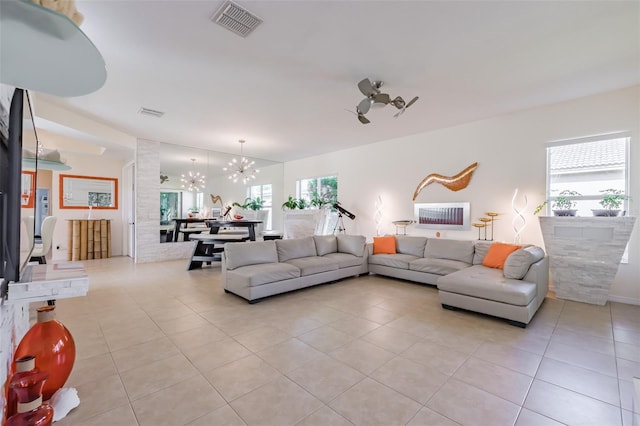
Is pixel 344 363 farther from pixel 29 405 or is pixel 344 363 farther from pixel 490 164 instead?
pixel 490 164

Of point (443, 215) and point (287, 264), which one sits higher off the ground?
point (443, 215)

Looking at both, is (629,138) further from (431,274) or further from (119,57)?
(119,57)

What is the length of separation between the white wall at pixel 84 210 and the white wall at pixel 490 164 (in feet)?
20.1

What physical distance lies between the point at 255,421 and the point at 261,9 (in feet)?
10.0

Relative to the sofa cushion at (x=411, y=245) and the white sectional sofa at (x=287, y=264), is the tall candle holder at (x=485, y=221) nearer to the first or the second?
the sofa cushion at (x=411, y=245)

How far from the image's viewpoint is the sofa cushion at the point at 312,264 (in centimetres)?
429

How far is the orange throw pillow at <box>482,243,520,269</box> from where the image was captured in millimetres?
4012

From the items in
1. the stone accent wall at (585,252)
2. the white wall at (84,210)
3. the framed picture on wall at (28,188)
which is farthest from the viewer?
the white wall at (84,210)

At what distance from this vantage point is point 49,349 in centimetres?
173

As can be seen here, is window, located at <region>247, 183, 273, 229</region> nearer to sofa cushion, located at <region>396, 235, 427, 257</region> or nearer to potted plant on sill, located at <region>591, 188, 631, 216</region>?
sofa cushion, located at <region>396, 235, 427, 257</region>

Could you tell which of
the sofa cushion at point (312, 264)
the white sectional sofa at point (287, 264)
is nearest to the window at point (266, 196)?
the white sectional sofa at point (287, 264)

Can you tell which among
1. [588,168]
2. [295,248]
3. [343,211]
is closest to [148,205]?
[295,248]

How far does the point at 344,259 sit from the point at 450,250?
6.03ft

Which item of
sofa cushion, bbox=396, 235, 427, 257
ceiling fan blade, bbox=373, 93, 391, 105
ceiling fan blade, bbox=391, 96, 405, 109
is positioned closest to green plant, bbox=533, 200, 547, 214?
sofa cushion, bbox=396, 235, 427, 257
